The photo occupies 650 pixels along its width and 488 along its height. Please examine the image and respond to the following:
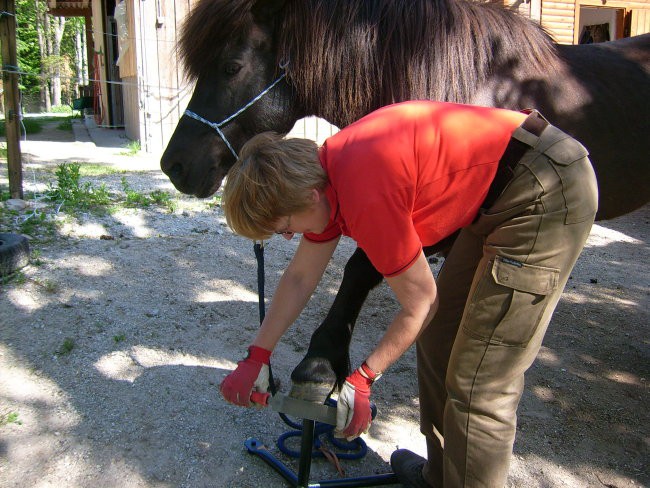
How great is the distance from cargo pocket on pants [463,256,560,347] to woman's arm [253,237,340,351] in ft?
1.65

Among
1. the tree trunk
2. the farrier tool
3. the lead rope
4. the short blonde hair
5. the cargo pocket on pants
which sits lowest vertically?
the lead rope

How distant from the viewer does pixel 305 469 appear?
1933mm

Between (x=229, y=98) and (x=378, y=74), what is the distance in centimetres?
66

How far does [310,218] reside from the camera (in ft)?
5.07

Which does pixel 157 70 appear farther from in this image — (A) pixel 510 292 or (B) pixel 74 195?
(A) pixel 510 292

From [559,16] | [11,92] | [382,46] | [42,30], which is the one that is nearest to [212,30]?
[382,46]

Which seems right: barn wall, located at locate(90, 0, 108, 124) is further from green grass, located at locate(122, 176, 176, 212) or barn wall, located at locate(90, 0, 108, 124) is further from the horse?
the horse

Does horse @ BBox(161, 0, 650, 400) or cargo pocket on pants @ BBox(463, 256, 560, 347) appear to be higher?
horse @ BBox(161, 0, 650, 400)

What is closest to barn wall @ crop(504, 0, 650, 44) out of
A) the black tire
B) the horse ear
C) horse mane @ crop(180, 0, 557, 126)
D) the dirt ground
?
the dirt ground

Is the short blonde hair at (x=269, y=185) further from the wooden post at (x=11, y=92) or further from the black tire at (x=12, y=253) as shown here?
the wooden post at (x=11, y=92)

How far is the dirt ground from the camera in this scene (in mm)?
2189

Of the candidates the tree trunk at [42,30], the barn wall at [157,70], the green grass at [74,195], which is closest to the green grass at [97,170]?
the barn wall at [157,70]

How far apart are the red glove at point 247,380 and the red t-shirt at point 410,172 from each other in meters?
0.48

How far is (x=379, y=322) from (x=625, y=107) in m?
1.74
